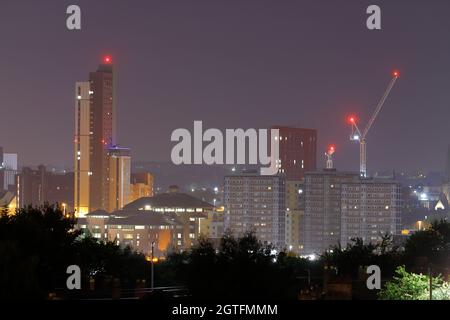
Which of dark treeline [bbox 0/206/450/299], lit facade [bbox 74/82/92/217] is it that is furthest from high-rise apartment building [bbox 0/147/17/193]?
dark treeline [bbox 0/206/450/299]

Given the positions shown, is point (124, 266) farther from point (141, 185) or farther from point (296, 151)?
point (141, 185)

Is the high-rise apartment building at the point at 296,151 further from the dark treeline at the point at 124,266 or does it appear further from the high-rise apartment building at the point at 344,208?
the dark treeline at the point at 124,266

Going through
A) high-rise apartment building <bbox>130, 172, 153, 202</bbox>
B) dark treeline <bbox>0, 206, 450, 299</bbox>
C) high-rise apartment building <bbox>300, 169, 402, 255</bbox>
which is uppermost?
high-rise apartment building <bbox>130, 172, 153, 202</bbox>

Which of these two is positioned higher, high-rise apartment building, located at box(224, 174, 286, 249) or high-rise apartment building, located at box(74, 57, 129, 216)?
high-rise apartment building, located at box(74, 57, 129, 216)

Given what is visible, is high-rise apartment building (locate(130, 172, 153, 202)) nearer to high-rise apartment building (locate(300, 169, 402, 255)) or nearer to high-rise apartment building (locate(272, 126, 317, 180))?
high-rise apartment building (locate(272, 126, 317, 180))

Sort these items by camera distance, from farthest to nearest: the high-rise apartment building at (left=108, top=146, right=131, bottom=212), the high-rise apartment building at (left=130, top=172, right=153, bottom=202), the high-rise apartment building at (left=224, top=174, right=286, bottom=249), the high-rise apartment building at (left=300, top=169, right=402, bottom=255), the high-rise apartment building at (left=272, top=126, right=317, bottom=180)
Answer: the high-rise apartment building at (left=130, top=172, right=153, bottom=202) → the high-rise apartment building at (left=108, top=146, right=131, bottom=212) → the high-rise apartment building at (left=272, top=126, right=317, bottom=180) → the high-rise apartment building at (left=224, top=174, right=286, bottom=249) → the high-rise apartment building at (left=300, top=169, right=402, bottom=255)

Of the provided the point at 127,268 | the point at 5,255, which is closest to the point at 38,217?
the point at 127,268

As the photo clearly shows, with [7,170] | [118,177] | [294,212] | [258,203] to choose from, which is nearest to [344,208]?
[294,212]
